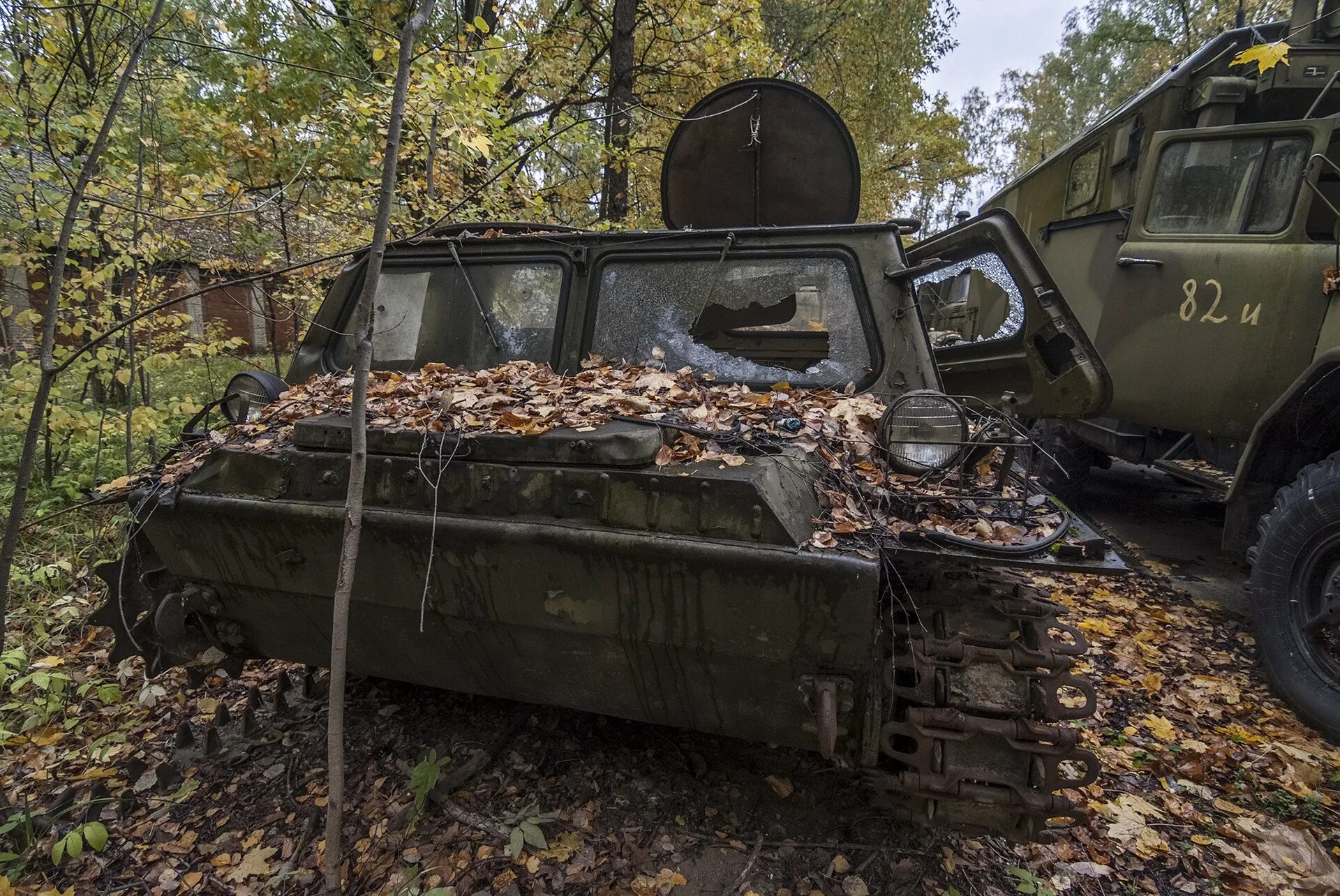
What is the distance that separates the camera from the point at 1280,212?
13.6 ft

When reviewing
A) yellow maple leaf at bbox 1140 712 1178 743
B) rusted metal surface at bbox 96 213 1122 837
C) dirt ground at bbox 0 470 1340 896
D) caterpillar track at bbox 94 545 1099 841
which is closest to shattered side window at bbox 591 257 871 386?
rusted metal surface at bbox 96 213 1122 837

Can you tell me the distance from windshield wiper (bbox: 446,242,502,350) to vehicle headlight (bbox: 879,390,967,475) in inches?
74.7

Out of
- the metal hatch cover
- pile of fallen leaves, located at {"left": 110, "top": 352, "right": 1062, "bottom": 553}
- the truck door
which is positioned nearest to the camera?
pile of fallen leaves, located at {"left": 110, "top": 352, "right": 1062, "bottom": 553}

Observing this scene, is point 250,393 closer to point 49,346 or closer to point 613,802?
point 49,346

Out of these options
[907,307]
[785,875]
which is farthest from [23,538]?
[907,307]

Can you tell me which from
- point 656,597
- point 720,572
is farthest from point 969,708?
point 656,597

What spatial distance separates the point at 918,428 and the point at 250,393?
2842mm

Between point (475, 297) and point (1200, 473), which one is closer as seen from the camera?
point (475, 297)

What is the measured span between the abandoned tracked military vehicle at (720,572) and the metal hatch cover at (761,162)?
1.57 m

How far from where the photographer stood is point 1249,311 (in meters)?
4.19

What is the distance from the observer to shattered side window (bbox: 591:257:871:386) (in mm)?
3166

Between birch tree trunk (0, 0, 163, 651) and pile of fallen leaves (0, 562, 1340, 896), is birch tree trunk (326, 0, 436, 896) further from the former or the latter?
birch tree trunk (0, 0, 163, 651)

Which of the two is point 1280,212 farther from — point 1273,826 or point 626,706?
point 626,706

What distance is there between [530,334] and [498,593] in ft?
5.18
